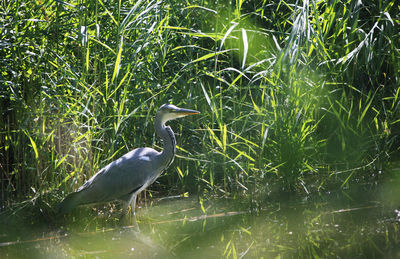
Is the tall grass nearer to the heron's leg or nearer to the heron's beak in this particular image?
the heron's beak

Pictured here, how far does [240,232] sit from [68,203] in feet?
4.14

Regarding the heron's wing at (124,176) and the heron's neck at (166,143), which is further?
the heron's neck at (166,143)

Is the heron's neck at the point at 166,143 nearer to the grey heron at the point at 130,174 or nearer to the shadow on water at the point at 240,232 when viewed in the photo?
the grey heron at the point at 130,174

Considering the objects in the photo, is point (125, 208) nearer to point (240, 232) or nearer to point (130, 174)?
point (130, 174)

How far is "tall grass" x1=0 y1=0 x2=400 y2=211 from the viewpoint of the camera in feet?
13.8

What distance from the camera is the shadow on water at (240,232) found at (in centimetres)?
333

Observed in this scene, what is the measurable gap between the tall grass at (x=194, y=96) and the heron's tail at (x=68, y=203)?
150 mm

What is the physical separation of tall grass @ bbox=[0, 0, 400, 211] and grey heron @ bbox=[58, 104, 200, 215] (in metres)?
0.13

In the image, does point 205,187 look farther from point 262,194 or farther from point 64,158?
point 64,158

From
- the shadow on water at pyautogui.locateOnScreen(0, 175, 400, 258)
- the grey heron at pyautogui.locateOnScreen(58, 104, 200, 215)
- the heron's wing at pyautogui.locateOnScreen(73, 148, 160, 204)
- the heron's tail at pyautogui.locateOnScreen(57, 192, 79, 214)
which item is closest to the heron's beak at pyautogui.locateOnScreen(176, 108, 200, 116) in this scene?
the grey heron at pyautogui.locateOnScreen(58, 104, 200, 215)

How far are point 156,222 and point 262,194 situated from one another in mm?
866

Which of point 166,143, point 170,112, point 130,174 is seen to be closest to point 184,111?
point 170,112

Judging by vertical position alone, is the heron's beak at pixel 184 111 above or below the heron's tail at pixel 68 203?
above

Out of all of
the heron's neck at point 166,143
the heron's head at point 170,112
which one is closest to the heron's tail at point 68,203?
the heron's neck at point 166,143
